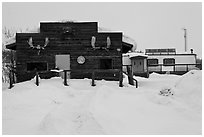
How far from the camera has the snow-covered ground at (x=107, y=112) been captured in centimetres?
680

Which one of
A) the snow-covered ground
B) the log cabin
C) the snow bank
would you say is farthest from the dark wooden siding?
the snow bank

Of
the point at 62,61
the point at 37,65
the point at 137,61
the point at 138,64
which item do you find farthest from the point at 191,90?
the point at 137,61

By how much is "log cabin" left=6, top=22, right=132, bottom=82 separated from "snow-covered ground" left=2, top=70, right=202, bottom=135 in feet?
21.1

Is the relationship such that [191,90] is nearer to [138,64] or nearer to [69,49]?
[69,49]

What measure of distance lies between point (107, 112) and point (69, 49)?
1042 centimetres

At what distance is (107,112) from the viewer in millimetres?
7949

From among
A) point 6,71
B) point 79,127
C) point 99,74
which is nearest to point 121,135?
point 79,127

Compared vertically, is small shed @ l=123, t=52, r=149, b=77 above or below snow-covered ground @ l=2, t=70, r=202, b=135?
above

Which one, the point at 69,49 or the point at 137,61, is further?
the point at 137,61

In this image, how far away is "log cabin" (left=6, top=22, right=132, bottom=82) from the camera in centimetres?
1744

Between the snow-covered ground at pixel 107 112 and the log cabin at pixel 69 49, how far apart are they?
253 inches

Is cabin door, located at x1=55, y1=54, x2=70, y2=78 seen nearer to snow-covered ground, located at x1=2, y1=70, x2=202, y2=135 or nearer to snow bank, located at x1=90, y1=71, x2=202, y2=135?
snow-covered ground, located at x1=2, y1=70, x2=202, y2=135

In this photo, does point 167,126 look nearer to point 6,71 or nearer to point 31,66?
point 31,66

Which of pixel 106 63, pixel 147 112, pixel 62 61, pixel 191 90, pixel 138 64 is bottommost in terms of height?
pixel 147 112
